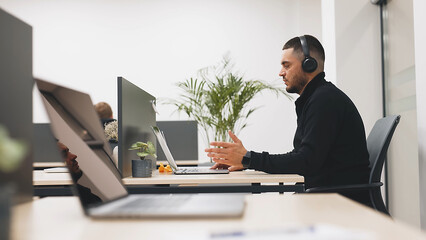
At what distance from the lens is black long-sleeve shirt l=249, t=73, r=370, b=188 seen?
1.97 m

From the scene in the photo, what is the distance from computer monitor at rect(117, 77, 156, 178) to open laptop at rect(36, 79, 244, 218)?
0.88 metres

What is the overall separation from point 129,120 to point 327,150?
98 centimetres

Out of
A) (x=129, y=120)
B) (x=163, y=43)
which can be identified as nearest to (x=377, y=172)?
(x=129, y=120)

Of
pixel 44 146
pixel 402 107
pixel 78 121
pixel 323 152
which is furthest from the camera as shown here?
pixel 44 146

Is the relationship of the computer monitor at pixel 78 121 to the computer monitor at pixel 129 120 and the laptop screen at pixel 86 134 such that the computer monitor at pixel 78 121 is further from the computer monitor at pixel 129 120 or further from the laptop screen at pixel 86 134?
the computer monitor at pixel 129 120

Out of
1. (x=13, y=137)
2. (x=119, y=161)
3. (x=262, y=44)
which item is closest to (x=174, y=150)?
(x=262, y=44)

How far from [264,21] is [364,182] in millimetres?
4068

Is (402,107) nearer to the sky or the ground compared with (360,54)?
nearer to the ground

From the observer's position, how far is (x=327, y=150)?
1.99 metres

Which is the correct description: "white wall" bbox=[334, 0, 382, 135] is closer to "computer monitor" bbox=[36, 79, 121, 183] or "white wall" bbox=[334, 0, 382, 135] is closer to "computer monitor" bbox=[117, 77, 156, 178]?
"computer monitor" bbox=[117, 77, 156, 178]

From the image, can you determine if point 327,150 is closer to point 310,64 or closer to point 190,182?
point 310,64

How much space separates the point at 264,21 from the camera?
5785mm

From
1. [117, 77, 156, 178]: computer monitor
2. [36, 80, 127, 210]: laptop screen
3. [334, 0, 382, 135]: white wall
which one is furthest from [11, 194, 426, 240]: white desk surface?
[334, 0, 382, 135]: white wall

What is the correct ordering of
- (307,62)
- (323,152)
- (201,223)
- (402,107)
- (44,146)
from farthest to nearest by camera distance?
(44,146) < (402,107) < (307,62) < (323,152) < (201,223)
